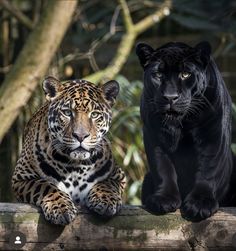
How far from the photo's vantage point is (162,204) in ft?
18.5

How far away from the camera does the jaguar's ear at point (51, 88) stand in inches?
234

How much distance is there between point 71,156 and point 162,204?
24.2 inches

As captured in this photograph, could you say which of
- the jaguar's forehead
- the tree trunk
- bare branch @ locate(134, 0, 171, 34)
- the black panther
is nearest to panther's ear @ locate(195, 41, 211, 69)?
the black panther

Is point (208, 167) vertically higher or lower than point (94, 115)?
A: lower

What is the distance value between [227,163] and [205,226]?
572 millimetres

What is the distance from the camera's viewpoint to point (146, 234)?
5629 millimetres

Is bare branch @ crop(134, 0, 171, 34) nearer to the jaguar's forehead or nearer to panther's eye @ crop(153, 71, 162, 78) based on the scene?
the jaguar's forehead

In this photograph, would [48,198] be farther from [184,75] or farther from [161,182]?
[184,75]

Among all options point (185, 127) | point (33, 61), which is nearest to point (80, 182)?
point (185, 127)

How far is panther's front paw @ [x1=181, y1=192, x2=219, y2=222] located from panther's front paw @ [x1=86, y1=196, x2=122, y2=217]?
40 centimetres

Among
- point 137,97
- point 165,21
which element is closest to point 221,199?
point 137,97

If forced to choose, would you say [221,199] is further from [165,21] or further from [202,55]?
[165,21]

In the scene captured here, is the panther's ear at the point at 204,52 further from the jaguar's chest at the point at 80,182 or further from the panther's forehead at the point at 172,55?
the jaguar's chest at the point at 80,182

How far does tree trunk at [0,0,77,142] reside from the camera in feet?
28.8
